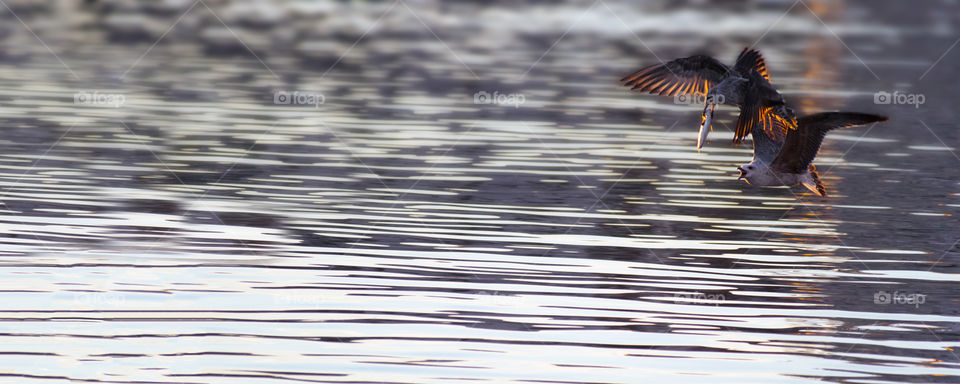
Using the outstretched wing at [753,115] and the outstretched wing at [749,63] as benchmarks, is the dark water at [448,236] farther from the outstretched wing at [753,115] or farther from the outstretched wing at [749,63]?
the outstretched wing at [749,63]

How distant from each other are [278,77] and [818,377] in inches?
997

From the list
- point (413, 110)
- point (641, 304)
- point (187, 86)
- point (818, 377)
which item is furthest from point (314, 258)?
point (187, 86)

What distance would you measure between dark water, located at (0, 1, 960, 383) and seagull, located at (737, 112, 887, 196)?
36.9 inches

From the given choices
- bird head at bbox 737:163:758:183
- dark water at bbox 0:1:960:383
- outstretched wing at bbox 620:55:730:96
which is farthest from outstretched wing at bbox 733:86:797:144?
dark water at bbox 0:1:960:383

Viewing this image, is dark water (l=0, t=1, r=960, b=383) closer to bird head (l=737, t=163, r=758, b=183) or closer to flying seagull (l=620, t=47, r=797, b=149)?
bird head (l=737, t=163, r=758, b=183)

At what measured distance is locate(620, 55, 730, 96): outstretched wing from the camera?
13.7 meters

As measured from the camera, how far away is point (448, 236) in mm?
15617

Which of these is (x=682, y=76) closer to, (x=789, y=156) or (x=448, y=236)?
(x=789, y=156)

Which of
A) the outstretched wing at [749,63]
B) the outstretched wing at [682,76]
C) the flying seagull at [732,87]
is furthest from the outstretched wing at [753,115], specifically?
the outstretched wing at [682,76]

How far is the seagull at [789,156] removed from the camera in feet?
44.0

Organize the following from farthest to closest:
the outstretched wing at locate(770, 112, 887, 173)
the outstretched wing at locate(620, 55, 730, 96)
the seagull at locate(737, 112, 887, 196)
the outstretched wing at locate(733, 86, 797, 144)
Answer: the outstretched wing at locate(620, 55, 730, 96)
the seagull at locate(737, 112, 887, 196)
the outstretched wing at locate(770, 112, 887, 173)
the outstretched wing at locate(733, 86, 797, 144)

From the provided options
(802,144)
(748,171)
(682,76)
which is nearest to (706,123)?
(748,171)

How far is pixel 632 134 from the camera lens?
84.4 feet

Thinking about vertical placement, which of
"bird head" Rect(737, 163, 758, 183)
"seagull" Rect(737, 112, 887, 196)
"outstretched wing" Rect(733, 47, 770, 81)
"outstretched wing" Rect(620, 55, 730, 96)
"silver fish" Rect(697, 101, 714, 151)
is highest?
"outstretched wing" Rect(620, 55, 730, 96)
